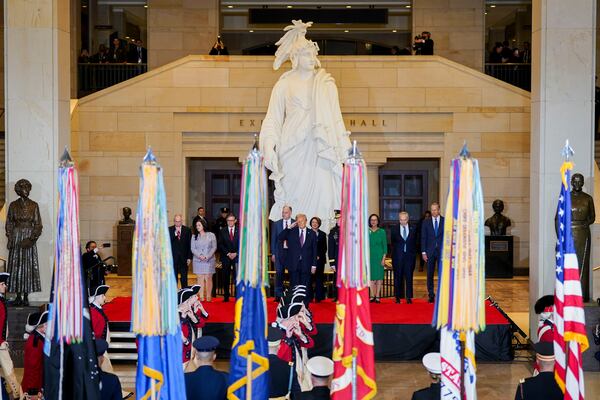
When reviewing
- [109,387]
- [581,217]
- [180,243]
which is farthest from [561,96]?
[109,387]

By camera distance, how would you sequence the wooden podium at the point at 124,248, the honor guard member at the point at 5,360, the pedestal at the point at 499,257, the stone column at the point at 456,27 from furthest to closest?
the stone column at the point at 456,27
the wooden podium at the point at 124,248
the pedestal at the point at 499,257
the honor guard member at the point at 5,360

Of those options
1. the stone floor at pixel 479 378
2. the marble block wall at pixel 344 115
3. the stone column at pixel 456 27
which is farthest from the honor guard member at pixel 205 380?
the stone column at pixel 456 27

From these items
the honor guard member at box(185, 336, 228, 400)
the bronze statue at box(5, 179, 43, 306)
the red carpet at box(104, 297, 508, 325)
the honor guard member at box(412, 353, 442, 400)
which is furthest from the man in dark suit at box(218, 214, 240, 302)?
the honor guard member at box(412, 353, 442, 400)

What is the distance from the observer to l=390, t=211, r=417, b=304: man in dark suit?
57.2 ft

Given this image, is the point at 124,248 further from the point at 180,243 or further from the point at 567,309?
the point at 567,309

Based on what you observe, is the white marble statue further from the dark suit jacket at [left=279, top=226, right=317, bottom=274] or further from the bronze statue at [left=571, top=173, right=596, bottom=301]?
the bronze statue at [left=571, top=173, right=596, bottom=301]

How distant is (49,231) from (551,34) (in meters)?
8.21

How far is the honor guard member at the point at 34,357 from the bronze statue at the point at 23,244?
4811 millimetres

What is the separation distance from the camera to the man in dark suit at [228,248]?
17.5 metres

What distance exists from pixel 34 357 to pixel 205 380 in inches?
106

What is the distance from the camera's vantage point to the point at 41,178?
1609cm

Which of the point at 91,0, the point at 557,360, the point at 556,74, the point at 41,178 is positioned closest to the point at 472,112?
the point at 556,74

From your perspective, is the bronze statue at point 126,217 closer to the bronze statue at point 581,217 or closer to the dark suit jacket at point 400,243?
the dark suit jacket at point 400,243

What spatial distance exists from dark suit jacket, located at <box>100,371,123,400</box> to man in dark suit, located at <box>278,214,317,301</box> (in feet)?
24.2
